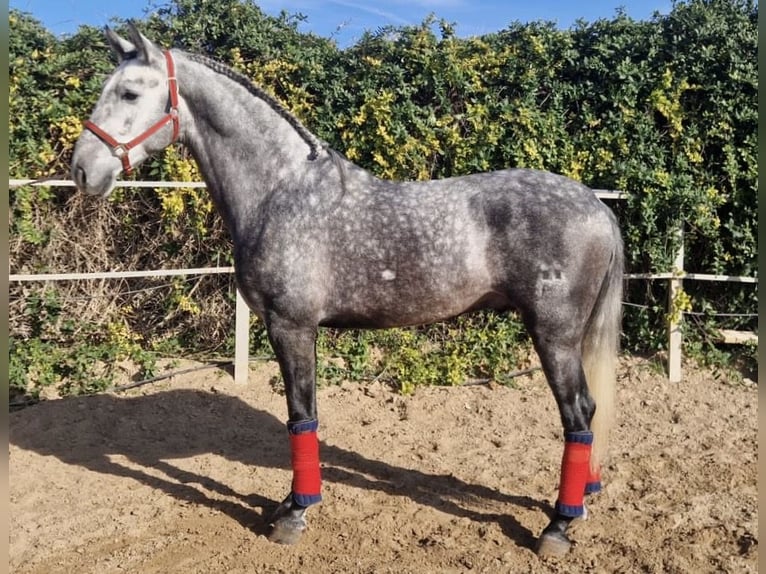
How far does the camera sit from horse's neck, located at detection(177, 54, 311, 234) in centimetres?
304

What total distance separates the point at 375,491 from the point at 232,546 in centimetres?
93

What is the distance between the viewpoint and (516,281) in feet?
9.71

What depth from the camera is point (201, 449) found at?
14.4ft

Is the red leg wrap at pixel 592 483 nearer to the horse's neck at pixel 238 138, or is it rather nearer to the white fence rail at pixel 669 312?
the horse's neck at pixel 238 138

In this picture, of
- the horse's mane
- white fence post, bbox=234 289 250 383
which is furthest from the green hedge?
the horse's mane

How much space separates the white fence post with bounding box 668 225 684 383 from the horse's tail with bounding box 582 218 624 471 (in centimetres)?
266

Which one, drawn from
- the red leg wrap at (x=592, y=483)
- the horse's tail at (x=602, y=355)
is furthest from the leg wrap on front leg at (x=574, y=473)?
the red leg wrap at (x=592, y=483)

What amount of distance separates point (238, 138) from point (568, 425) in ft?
6.94

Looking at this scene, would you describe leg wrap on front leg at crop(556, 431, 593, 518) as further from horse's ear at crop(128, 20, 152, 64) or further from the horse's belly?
horse's ear at crop(128, 20, 152, 64)

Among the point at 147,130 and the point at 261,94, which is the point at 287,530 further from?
the point at 261,94

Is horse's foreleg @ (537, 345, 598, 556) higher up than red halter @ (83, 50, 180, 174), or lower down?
lower down

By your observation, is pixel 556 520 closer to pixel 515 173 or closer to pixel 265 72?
pixel 515 173

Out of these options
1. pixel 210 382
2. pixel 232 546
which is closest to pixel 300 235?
pixel 232 546

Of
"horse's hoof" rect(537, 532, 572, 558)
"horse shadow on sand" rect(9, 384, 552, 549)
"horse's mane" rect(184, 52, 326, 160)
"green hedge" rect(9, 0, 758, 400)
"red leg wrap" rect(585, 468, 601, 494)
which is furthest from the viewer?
"green hedge" rect(9, 0, 758, 400)
